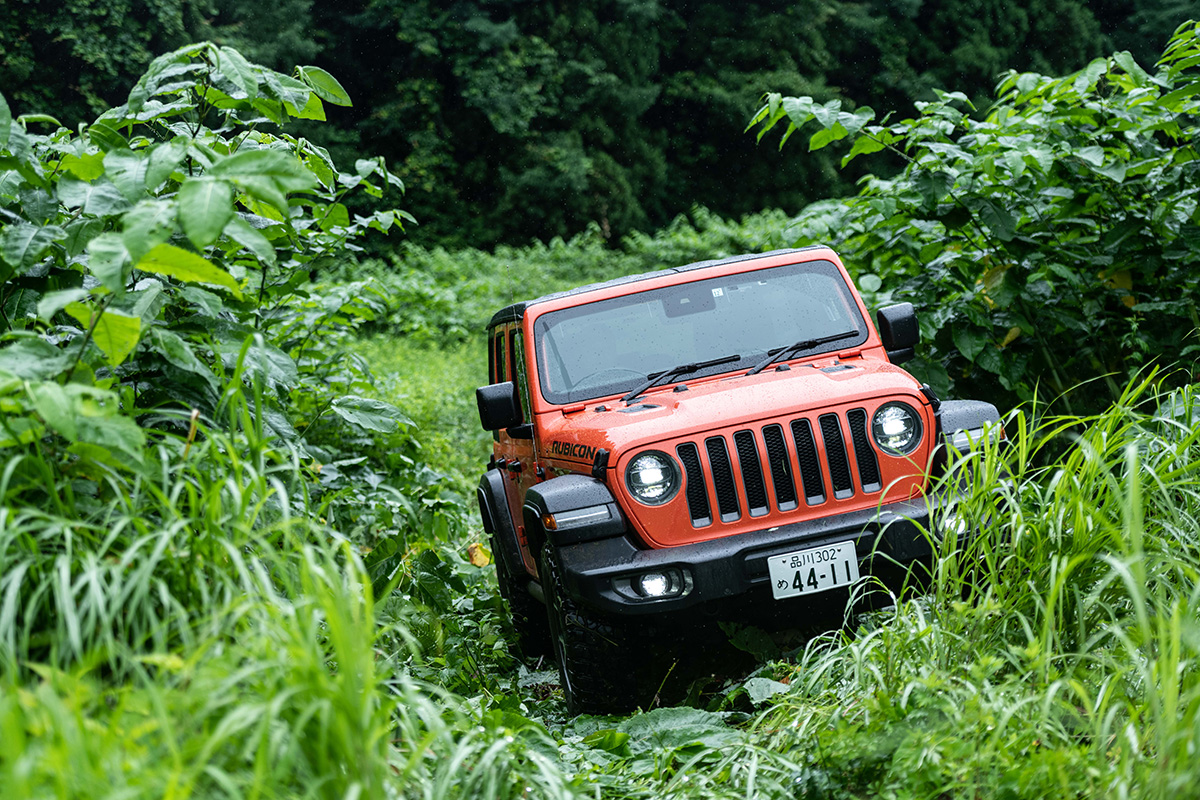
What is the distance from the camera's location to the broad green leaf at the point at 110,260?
8.27 feet

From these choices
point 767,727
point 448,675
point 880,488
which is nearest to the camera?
point 767,727

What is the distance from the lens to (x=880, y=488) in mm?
4137

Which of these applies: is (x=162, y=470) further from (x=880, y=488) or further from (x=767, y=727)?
→ (x=880, y=488)

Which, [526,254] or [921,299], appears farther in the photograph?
[526,254]

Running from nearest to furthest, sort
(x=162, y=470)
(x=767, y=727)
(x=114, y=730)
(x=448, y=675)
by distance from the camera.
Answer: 1. (x=114, y=730)
2. (x=162, y=470)
3. (x=767, y=727)
4. (x=448, y=675)

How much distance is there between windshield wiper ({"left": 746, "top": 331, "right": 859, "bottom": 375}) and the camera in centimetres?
474

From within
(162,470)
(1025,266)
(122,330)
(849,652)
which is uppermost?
(122,330)

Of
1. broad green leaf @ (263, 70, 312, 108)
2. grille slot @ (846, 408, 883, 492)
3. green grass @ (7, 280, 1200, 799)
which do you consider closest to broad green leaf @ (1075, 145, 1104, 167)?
green grass @ (7, 280, 1200, 799)

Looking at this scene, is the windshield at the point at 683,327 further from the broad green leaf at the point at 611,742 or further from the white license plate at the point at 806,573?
the broad green leaf at the point at 611,742

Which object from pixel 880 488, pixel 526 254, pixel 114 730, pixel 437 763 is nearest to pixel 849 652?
pixel 880 488

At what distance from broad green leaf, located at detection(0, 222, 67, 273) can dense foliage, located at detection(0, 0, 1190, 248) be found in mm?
24069

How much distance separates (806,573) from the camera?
3.86 meters

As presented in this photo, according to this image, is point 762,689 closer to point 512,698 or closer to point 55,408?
point 512,698

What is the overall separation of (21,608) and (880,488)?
2986 millimetres
